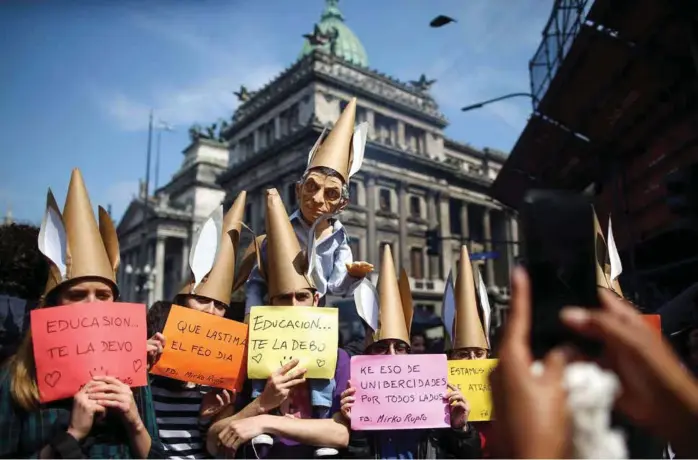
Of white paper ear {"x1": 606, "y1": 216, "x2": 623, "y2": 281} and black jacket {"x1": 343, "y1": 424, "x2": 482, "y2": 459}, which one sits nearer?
black jacket {"x1": 343, "y1": 424, "x2": 482, "y2": 459}

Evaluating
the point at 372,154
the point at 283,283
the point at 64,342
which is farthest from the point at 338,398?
the point at 372,154

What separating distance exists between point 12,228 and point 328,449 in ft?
10.5

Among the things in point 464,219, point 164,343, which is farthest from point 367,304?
point 464,219

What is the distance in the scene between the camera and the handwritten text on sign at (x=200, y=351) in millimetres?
2318

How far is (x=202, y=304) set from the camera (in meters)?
2.55

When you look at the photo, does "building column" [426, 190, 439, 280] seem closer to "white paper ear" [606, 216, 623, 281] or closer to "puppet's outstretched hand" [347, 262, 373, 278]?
"white paper ear" [606, 216, 623, 281]

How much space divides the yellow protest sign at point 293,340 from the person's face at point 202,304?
342 millimetres

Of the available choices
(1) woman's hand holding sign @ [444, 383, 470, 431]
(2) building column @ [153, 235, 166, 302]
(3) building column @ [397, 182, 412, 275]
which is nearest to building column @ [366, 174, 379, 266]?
(3) building column @ [397, 182, 412, 275]

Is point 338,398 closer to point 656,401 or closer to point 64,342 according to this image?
point 64,342

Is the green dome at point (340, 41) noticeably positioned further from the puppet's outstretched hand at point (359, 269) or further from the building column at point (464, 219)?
the puppet's outstretched hand at point (359, 269)

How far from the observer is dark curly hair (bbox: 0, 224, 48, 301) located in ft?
12.6

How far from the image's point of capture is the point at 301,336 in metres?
2.28

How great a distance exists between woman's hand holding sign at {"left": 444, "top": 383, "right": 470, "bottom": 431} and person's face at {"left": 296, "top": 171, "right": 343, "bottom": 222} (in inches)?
47.6

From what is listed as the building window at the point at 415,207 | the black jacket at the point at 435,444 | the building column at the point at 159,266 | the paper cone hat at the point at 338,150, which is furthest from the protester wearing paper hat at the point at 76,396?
the building column at the point at 159,266
